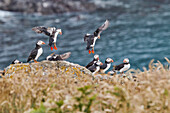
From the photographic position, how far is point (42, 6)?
91.6 ft

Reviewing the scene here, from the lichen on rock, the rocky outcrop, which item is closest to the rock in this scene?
the lichen on rock

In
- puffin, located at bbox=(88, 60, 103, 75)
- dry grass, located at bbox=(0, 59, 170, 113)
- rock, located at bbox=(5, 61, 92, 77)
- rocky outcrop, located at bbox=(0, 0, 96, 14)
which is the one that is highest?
rocky outcrop, located at bbox=(0, 0, 96, 14)

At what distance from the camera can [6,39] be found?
838 inches

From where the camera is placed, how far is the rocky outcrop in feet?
90.9

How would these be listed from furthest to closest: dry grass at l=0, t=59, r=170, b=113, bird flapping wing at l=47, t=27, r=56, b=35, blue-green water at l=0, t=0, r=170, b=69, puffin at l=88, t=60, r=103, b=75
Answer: blue-green water at l=0, t=0, r=170, b=69, bird flapping wing at l=47, t=27, r=56, b=35, puffin at l=88, t=60, r=103, b=75, dry grass at l=0, t=59, r=170, b=113

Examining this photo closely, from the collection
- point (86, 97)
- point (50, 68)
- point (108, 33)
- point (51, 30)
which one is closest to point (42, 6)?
point (108, 33)

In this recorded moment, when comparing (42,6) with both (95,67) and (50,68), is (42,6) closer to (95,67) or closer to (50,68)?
(95,67)

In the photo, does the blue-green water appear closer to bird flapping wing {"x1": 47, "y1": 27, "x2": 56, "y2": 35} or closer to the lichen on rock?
bird flapping wing {"x1": 47, "y1": 27, "x2": 56, "y2": 35}

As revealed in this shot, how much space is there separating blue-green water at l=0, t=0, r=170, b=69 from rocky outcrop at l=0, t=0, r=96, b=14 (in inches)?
32.7

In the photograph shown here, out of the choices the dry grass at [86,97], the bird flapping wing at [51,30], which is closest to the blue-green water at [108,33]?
the bird flapping wing at [51,30]

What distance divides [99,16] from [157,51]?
10.4m

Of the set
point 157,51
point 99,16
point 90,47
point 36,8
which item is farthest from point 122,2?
point 90,47

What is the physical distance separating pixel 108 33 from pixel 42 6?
9818 mm

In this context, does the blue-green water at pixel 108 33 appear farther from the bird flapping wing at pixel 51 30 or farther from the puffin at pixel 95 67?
the bird flapping wing at pixel 51 30
